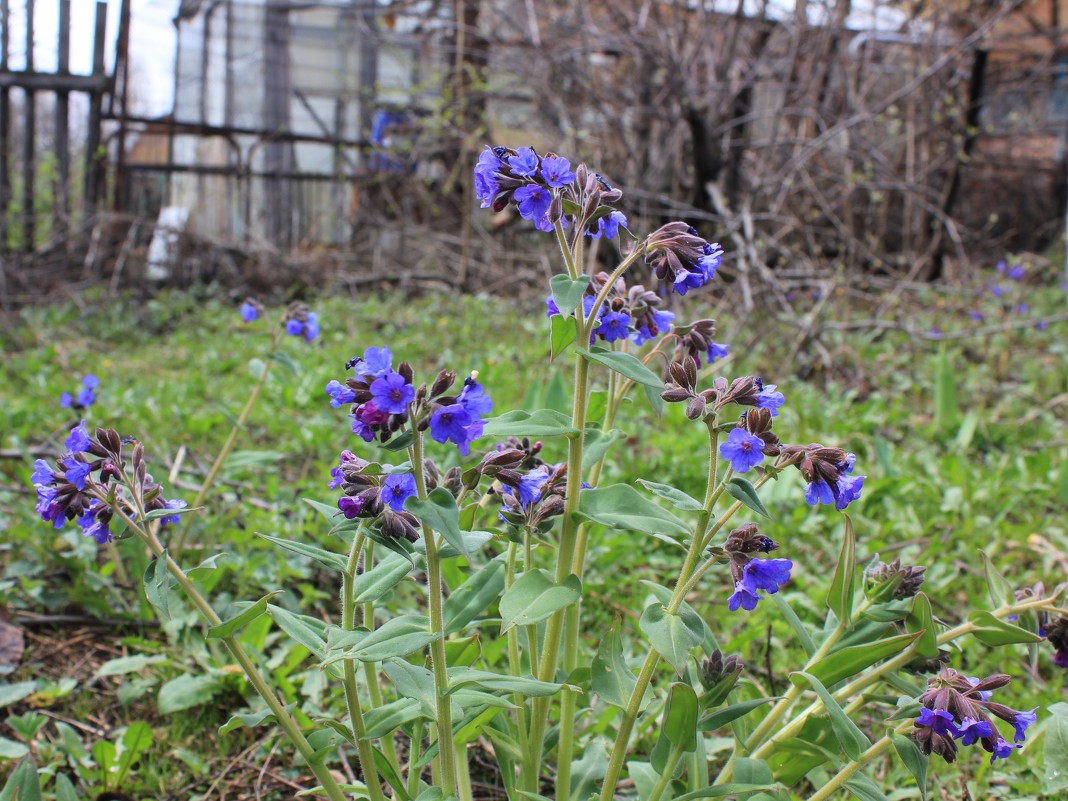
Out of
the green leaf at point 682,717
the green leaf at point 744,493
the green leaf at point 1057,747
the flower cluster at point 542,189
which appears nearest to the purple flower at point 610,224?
the flower cluster at point 542,189

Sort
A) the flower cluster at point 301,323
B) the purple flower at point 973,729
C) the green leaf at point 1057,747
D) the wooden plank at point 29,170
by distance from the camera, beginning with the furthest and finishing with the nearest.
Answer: the wooden plank at point 29,170 → the flower cluster at point 301,323 → the green leaf at point 1057,747 → the purple flower at point 973,729

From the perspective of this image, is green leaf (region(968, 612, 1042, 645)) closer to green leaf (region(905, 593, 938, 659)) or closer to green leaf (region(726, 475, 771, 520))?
green leaf (region(905, 593, 938, 659))

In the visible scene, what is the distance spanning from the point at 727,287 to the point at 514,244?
3648mm

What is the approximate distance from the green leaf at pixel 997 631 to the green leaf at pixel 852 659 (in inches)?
4.5

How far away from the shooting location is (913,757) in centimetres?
119

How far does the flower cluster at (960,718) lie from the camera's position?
1121 mm

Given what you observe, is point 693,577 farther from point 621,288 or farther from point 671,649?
point 621,288

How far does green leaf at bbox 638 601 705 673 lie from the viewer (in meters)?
1.08

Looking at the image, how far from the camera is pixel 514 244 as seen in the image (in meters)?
8.32

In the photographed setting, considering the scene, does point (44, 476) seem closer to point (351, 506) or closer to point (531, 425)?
point (351, 506)

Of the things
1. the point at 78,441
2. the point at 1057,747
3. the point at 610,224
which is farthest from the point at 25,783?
the point at 1057,747

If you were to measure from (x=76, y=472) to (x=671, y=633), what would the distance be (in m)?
0.82

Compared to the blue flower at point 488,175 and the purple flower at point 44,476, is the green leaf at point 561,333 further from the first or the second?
the purple flower at point 44,476

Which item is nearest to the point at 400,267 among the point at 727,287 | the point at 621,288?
the point at 727,287
